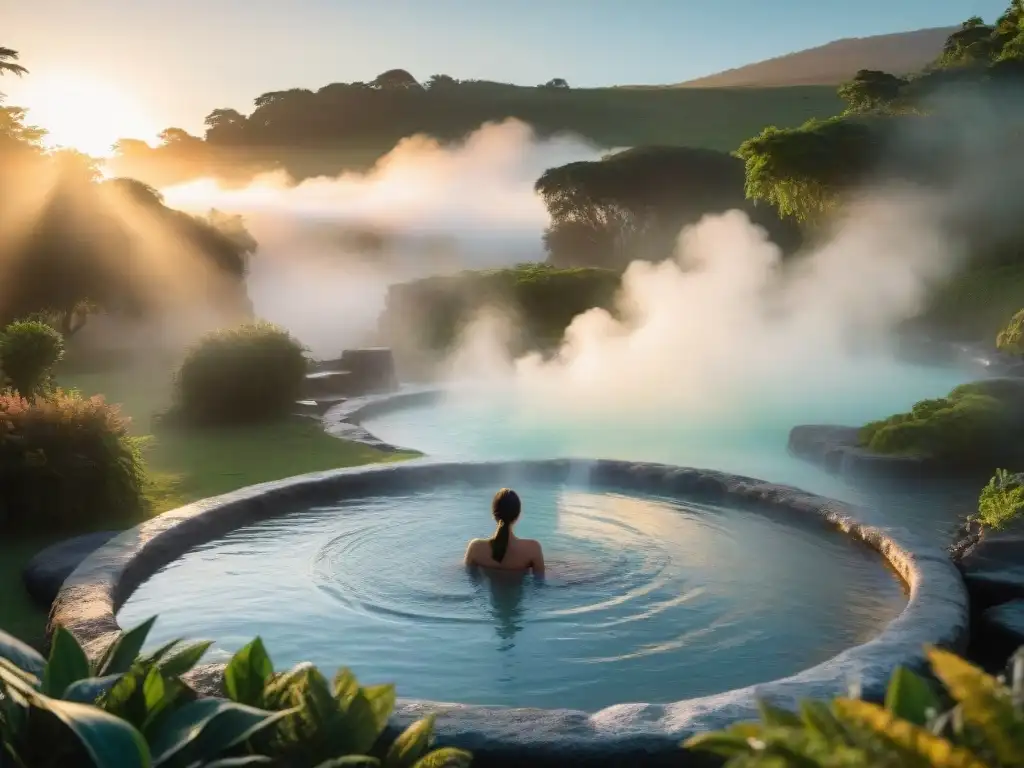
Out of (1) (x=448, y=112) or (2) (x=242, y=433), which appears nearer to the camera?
(2) (x=242, y=433)

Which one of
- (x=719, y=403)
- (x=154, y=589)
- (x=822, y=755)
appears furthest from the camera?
(x=719, y=403)

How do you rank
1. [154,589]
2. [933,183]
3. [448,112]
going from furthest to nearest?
[448,112]
[933,183]
[154,589]

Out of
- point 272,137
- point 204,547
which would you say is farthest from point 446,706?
point 272,137

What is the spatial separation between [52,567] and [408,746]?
15.5 ft

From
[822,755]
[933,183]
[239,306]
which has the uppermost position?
[933,183]

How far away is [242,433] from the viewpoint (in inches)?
564

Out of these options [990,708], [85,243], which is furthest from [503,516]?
[85,243]

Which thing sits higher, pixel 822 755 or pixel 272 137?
pixel 272 137

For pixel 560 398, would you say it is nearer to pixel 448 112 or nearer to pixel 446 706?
pixel 446 706

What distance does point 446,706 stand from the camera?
4.18m

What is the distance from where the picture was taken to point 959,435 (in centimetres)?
1172

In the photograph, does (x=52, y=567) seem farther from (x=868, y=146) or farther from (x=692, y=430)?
(x=868, y=146)

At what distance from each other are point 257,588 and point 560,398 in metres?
11.9

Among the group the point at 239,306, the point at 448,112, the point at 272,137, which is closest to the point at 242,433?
the point at 239,306
